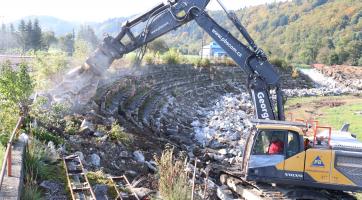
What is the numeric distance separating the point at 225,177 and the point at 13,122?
204 inches

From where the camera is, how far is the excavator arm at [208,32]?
1316 centimetres

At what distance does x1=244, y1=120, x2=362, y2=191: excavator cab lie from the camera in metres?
9.75

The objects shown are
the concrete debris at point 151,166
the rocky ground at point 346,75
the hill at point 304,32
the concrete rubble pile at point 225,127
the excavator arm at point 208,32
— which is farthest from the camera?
the hill at point 304,32

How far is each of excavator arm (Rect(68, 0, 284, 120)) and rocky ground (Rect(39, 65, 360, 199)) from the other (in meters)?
2.00

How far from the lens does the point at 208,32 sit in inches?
550

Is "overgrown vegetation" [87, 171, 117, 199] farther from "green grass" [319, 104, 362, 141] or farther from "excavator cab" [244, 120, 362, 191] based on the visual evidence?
"green grass" [319, 104, 362, 141]

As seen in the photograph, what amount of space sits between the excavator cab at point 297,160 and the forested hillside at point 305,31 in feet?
218

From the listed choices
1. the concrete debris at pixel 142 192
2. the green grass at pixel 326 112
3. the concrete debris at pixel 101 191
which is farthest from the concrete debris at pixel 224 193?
the green grass at pixel 326 112

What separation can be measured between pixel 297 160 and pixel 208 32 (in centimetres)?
547

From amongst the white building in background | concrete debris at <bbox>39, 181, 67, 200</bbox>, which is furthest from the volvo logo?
the white building in background

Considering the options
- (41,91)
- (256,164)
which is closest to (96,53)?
(41,91)

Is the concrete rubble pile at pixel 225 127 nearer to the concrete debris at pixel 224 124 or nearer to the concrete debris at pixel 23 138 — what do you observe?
the concrete debris at pixel 224 124

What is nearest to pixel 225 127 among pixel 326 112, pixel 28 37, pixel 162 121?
pixel 162 121

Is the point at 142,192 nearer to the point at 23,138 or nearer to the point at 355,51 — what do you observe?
the point at 23,138
